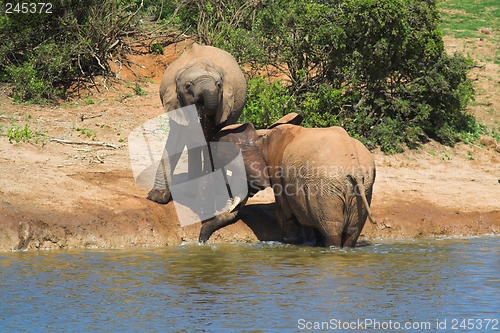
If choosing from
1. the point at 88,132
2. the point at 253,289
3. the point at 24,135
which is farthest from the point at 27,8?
the point at 253,289

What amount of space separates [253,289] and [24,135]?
5.41 m

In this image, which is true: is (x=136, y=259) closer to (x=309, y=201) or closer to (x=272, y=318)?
(x=309, y=201)

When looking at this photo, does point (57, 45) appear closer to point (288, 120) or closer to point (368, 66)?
point (368, 66)

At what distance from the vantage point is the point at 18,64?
46.9 ft

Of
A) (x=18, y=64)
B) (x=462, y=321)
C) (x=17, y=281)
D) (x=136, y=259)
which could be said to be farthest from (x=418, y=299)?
(x=18, y=64)

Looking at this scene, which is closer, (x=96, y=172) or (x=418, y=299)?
(x=418, y=299)

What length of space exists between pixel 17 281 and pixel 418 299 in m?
3.52

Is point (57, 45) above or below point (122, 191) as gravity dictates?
above

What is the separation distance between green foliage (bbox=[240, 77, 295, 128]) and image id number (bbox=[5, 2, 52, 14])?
396 cm

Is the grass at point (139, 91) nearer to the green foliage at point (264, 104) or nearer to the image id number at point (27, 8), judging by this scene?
the image id number at point (27, 8)

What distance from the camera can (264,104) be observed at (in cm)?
1277

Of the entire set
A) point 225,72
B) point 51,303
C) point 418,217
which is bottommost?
point 418,217

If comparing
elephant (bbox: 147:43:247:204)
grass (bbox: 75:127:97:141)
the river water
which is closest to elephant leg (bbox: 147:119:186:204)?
elephant (bbox: 147:43:247:204)

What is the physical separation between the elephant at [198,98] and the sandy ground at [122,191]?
57cm
